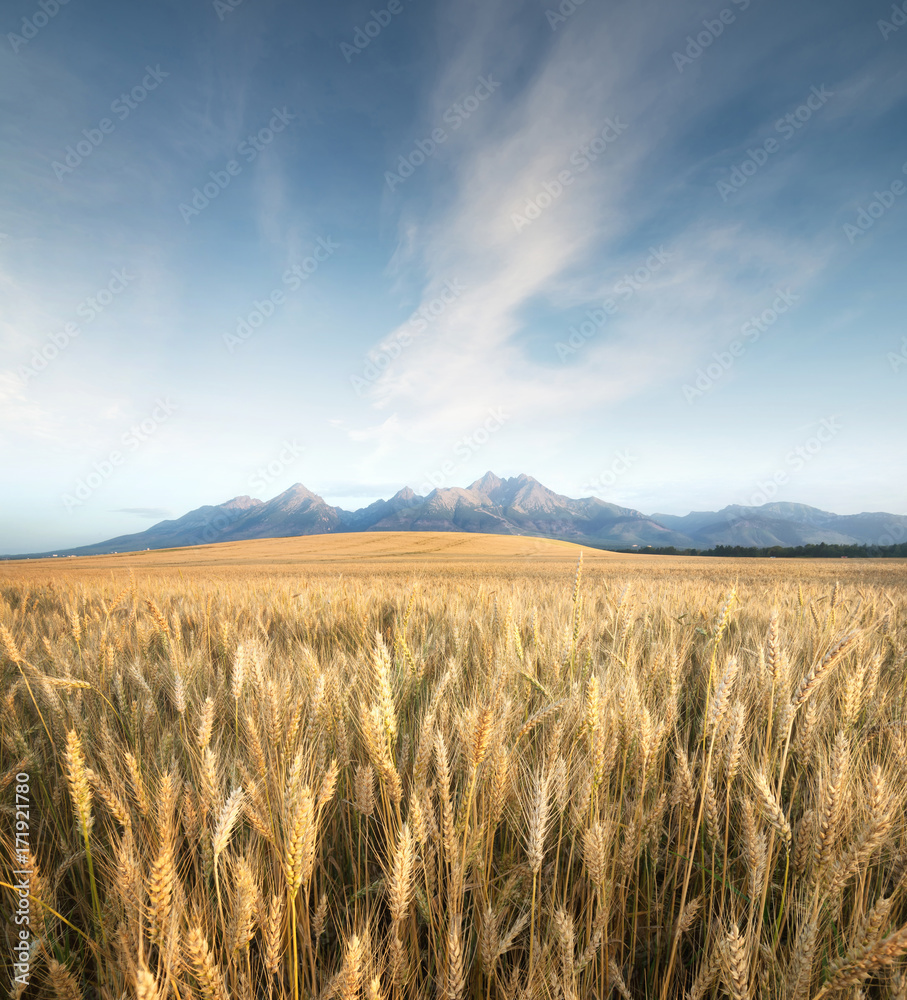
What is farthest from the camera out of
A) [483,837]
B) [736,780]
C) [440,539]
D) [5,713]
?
[440,539]

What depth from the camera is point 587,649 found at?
2564mm

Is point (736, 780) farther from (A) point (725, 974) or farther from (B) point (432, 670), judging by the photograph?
(B) point (432, 670)

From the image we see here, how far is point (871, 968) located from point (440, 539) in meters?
39.3

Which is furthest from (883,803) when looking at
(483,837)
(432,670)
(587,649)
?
(432,670)

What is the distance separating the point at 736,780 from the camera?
168cm

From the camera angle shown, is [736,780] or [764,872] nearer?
[764,872]

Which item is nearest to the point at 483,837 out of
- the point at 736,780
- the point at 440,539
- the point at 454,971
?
the point at 454,971

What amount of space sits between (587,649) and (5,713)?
289cm

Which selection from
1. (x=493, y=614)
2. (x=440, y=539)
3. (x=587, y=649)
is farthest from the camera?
(x=440, y=539)

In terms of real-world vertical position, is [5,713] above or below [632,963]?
above

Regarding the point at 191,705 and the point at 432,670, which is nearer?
the point at 191,705

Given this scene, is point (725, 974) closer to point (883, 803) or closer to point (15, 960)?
point (883, 803)

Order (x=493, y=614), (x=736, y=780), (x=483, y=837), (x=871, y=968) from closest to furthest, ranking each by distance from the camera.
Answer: (x=871, y=968)
(x=483, y=837)
(x=736, y=780)
(x=493, y=614)

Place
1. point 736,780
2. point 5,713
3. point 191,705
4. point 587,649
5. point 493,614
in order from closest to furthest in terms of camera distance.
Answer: point 736,780, point 5,713, point 191,705, point 587,649, point 493,614
